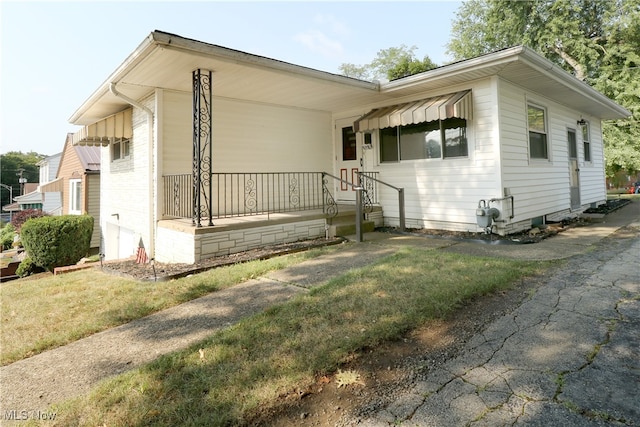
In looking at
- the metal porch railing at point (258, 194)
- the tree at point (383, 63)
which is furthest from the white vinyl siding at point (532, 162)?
the tree at point (383, 63)

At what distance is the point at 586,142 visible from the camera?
437 inches

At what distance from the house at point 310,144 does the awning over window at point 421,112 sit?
0.03m

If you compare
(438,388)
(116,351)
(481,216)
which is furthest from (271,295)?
(481,216)

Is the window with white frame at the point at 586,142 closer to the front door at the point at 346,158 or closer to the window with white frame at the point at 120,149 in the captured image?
the front door at the point at 346,158

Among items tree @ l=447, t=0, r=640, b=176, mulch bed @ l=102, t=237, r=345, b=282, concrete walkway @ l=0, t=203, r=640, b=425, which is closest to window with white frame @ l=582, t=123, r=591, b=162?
tree @ l=447, t=0, r=640, b=176

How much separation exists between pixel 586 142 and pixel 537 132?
467cm

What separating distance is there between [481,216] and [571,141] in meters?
6.12

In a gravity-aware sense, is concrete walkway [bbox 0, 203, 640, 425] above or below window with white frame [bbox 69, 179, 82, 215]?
below

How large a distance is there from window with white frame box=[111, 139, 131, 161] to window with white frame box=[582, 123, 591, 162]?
45.2 feet

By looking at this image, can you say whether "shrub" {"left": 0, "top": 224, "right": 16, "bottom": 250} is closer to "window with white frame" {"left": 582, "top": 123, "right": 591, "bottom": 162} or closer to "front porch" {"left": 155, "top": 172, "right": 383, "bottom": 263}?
"front porch" {"left": 155, "top": 172, "right": 383, "bottom": 263}

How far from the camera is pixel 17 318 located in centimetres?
370

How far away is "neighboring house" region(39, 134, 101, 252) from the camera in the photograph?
1496 centimetres

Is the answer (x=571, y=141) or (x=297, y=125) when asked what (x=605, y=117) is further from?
(x=297, y=125)

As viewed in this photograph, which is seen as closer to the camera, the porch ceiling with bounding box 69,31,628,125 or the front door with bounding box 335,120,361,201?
the porch ceiling with bounding box 69,31,628,125
